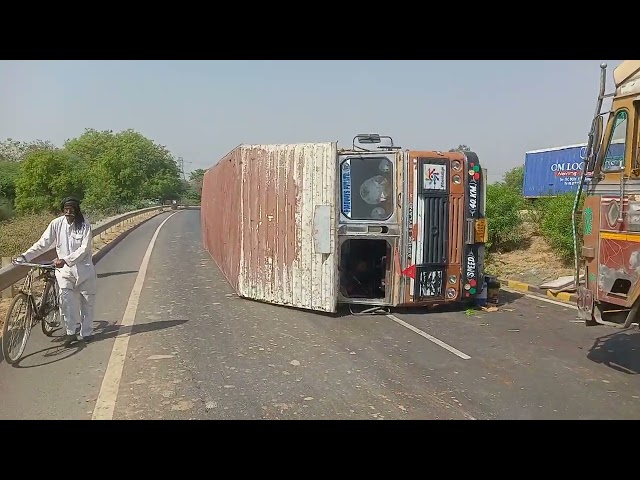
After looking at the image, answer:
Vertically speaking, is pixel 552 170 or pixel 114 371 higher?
pixel 552 170

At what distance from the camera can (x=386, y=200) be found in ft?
26.3

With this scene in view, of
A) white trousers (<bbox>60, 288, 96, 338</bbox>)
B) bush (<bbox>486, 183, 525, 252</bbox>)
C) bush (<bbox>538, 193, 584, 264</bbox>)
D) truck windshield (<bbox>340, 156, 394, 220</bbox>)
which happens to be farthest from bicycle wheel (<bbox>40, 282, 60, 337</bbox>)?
bush (<bbox>486, 183, 525, 252</bbox>)

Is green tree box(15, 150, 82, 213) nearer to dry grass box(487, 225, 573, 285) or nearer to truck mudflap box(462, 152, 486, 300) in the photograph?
dry grass box(487, 225, 573, 285)

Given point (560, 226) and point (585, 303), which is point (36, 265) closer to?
point (585, 303)

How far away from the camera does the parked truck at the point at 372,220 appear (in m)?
7.84

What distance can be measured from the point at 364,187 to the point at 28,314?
4785 millimetres

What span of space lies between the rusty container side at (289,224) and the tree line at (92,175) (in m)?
28.0

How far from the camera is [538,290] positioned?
10.1m

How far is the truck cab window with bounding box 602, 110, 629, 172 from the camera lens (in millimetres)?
5008

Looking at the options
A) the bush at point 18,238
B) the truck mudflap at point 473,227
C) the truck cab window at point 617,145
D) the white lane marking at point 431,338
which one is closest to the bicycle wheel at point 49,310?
the white lane marking at point 431,338

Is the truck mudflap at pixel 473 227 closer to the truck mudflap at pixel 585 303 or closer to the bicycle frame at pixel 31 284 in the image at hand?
the truck mudflap at pixel 585 303

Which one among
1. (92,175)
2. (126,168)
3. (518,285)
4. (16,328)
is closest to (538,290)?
(518,285)

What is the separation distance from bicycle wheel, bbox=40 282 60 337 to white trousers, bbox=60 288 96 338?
0.22 m
